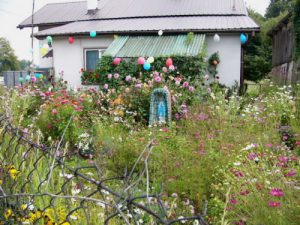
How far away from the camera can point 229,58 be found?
12.4 metres

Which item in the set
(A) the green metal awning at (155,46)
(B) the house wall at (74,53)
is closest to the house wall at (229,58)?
(A) the green metal awning at (155,46)

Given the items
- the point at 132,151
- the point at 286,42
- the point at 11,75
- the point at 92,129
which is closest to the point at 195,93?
the point at 92,129

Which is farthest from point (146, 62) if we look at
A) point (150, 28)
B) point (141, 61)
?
point (150, 28)

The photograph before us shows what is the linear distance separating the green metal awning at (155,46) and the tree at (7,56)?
1815 inches

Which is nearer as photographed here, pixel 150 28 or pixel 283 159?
pixel 283 159

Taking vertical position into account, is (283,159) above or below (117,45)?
below

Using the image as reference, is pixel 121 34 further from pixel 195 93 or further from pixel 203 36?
pixel 195 93

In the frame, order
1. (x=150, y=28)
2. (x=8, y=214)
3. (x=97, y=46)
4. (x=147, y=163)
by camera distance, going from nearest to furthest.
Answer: (x=8, y=214)
(x=147, y=163)
(x=150, y=28)
(x=97, y=46)

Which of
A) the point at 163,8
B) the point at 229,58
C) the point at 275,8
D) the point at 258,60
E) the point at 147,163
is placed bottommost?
the point at 147,163

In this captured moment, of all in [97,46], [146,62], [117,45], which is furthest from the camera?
[97,46]

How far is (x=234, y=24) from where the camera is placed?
12.3 meters

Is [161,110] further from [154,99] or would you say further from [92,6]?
[92,6]

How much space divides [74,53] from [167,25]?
3620 mm

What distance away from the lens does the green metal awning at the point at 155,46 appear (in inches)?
457
